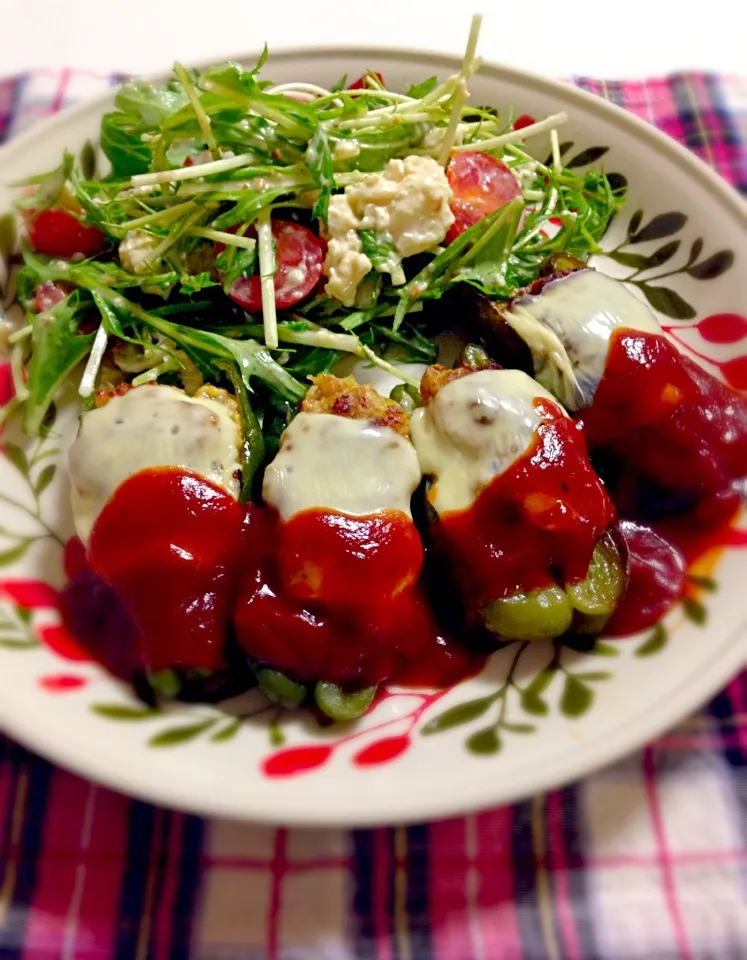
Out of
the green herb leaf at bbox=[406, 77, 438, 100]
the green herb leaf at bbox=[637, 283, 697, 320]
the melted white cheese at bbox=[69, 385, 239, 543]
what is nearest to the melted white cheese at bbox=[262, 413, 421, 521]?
the melted white cheese at bbox=[69, 385, 239, 543]

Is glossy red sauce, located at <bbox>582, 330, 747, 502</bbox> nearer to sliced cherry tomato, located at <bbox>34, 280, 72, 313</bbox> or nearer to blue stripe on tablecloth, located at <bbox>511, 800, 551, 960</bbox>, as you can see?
blue stripe on tablecloth, located at <bbox>511, 800, 551, 960</bbox>

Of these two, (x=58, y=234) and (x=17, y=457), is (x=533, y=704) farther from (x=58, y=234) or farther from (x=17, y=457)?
(x=58, y=234)

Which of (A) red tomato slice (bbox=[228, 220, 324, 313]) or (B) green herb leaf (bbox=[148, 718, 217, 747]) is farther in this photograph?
(A) red tomato slice (bbox=[228, 220, 324, 313])

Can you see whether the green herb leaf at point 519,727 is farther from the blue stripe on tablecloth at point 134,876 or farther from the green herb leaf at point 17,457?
the green herb leaf at point 17,457

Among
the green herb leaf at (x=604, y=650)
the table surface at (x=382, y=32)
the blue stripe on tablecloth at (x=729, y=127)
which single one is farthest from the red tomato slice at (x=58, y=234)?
the blue stripe on tablecloth at (x=729, y=127)

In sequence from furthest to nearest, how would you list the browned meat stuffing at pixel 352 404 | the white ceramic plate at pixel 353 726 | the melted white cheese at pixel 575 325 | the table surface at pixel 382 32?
the table surface at pixel 382 32 < the melted white cheese at pixel 575 325 < the browned meat stuffing at pixel 352 404 < the white ceramic plate at pixel 353 726

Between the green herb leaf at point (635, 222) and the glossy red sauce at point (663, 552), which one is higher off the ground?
the green herb leaf at point (635, 222)
